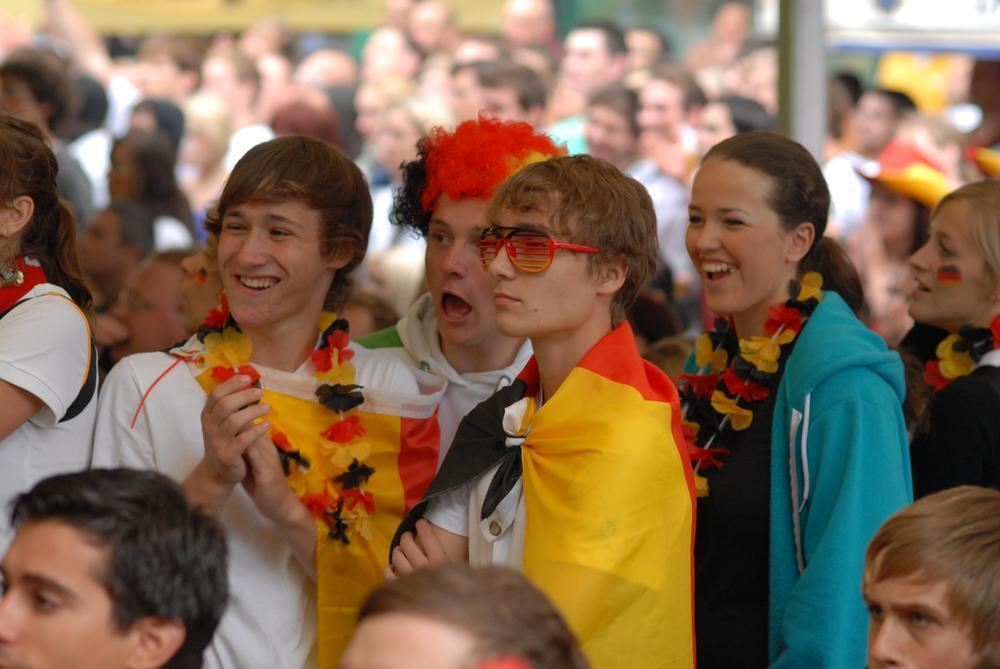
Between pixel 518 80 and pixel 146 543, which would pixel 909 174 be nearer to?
pixel 518 80

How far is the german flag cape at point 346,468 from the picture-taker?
3.35 m

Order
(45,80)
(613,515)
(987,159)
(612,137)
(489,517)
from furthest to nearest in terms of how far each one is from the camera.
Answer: (612,137) < (987,159) < (45,80) < (489,517) < (613,515)

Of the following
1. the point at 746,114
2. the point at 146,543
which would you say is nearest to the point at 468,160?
the point at 146,543

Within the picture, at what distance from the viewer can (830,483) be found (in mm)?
3203

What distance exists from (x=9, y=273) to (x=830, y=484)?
1876 mm

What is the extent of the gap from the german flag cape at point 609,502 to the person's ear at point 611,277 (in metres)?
0.11

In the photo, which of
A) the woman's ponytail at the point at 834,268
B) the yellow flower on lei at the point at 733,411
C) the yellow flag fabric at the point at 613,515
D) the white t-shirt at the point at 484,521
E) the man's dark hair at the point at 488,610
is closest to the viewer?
the man's dark hair at the point at 488,610

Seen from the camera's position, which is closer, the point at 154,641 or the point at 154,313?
the point at 154,641

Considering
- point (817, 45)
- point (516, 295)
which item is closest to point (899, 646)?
point (516, 295)

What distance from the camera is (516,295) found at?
3.12 m

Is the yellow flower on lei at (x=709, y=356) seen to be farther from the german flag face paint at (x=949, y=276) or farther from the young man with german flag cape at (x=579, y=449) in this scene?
the german flag face paint at (x=949, y=276)

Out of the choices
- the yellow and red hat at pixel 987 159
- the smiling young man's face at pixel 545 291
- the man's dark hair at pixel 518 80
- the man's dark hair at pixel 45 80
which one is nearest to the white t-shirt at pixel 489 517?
the smiling young man's face at pixel 545 291

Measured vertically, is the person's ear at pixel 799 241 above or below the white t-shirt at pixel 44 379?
above

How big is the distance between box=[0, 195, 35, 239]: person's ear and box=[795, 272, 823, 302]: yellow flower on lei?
1.81 m
